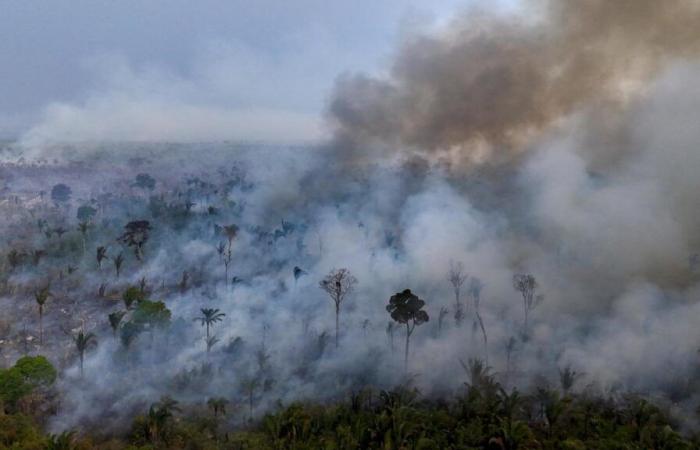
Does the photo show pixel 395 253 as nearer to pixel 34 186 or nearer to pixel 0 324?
pixel 0 324

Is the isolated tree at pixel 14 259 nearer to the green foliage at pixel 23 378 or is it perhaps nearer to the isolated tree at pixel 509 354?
the green foliage at pixel 23 378

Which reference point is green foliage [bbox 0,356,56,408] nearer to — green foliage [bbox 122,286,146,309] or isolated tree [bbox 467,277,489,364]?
green foliage [bbox 122,286,146,309]

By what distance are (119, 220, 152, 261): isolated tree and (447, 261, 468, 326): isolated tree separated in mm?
40571

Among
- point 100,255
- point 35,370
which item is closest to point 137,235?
point 100,255

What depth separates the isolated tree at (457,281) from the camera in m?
59.1

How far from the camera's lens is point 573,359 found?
160 ft

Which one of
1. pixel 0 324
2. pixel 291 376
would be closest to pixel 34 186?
pixel 0 324

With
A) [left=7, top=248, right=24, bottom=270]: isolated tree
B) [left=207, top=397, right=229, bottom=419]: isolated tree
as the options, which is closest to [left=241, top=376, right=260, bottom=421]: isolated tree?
[left=207, top=397, right=229, bottom=419]: isolated tree

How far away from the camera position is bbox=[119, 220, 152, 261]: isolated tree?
234 feet

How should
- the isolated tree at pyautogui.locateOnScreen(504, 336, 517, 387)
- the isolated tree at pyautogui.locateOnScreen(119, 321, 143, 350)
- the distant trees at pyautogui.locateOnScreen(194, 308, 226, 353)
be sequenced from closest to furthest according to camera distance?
the isolated tree at pyautogui.locateOnScreen(119, 321, 143, 350), the distant trees at pyautogui.locateOnScreen(194, 308, 226, 353), the isolated tree at pyautogui.locateOnScreen(504, 336, 517, 387)

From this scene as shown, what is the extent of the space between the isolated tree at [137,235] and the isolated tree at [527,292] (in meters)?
48.1

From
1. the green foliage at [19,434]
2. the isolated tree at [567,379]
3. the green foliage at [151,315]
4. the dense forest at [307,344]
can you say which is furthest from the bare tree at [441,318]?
the green foliage at [19,434]

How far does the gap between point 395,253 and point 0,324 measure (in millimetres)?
44717

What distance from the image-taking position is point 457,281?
62.0 metres
